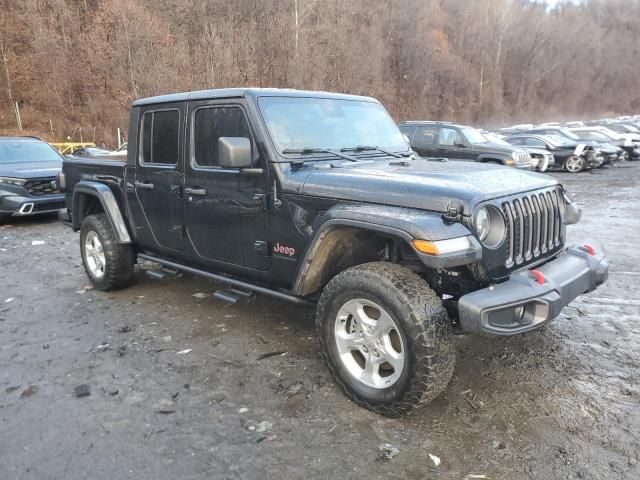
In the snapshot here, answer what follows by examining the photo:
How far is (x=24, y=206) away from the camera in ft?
30.4

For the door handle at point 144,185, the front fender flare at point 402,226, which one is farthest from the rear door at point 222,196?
the front fender flare at point 402,226

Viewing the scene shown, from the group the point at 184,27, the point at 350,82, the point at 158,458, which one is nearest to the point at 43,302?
the point at 158,458

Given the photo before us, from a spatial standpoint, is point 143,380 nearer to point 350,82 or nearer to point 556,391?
point 556,391

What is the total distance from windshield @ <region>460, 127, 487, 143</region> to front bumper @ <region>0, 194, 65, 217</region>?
9.98 m

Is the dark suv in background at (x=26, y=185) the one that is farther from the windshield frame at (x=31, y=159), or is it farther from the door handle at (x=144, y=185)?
the door handle at (x=144, y=185)

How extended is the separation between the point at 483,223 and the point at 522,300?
0.50 meters

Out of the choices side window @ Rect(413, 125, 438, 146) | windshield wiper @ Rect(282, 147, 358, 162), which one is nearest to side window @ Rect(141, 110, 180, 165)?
windshield wiper @ Rect(282, 147, 358, 162)

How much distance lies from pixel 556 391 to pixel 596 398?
234 mm

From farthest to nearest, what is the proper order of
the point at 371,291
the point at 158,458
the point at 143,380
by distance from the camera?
1. the point at 143,380
2. the point at 371,291
3. the point at 158,458

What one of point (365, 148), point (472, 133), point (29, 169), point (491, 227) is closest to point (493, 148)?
point (472, 133)

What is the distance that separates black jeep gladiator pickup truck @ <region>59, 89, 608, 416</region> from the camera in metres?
2.85

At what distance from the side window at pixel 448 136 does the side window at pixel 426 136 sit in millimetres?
157

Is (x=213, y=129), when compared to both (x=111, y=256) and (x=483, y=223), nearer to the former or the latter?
(x=111, y=256)

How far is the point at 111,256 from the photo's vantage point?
5262 millimetres
